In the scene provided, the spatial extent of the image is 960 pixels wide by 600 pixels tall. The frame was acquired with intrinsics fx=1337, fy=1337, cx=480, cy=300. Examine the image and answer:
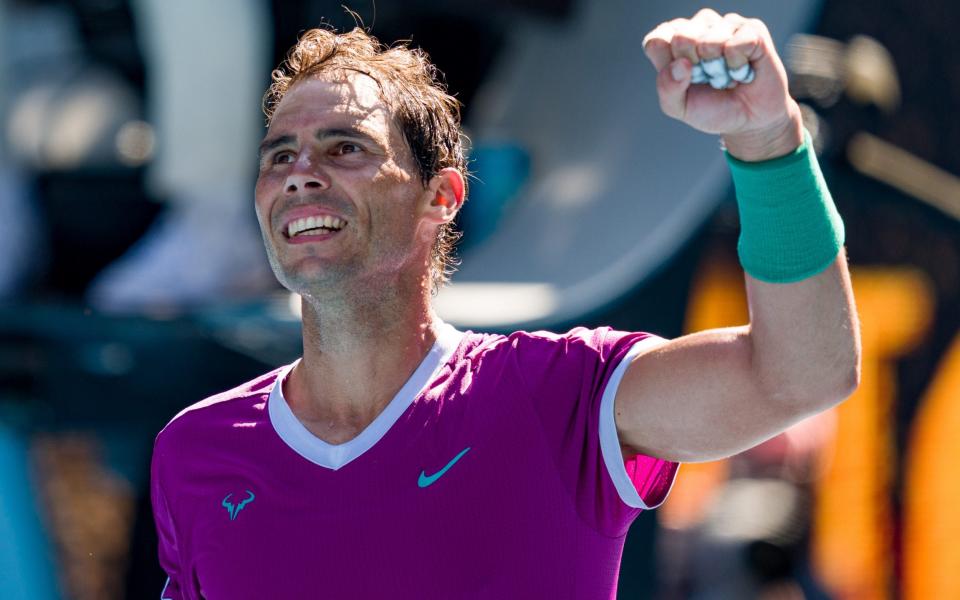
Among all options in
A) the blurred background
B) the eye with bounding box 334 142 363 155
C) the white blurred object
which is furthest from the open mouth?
the white blurred object

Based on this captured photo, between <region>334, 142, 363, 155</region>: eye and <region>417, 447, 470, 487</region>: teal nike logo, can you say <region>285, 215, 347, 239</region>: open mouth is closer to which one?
<region>334, 142, 363, 155</region>: eye

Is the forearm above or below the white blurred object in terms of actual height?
above

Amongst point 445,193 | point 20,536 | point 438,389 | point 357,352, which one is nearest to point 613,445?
point 438,389

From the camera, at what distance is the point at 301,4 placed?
405 centimetres

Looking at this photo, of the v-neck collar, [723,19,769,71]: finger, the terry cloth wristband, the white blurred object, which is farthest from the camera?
the white blurred object

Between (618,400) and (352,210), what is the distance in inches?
17.6

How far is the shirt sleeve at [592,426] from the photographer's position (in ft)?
5.57

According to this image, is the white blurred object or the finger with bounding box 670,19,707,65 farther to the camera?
the white blurred object

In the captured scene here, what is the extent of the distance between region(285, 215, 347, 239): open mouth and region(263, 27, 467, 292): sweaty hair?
0.19 metres

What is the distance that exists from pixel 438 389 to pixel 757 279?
49 cm

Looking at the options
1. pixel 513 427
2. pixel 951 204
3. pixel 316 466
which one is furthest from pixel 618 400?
pixel 951 204

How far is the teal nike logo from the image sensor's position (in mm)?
1719

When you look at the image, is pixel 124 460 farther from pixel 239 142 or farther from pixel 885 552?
pixel 885 552

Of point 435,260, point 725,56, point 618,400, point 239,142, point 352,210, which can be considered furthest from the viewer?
point 239,142
